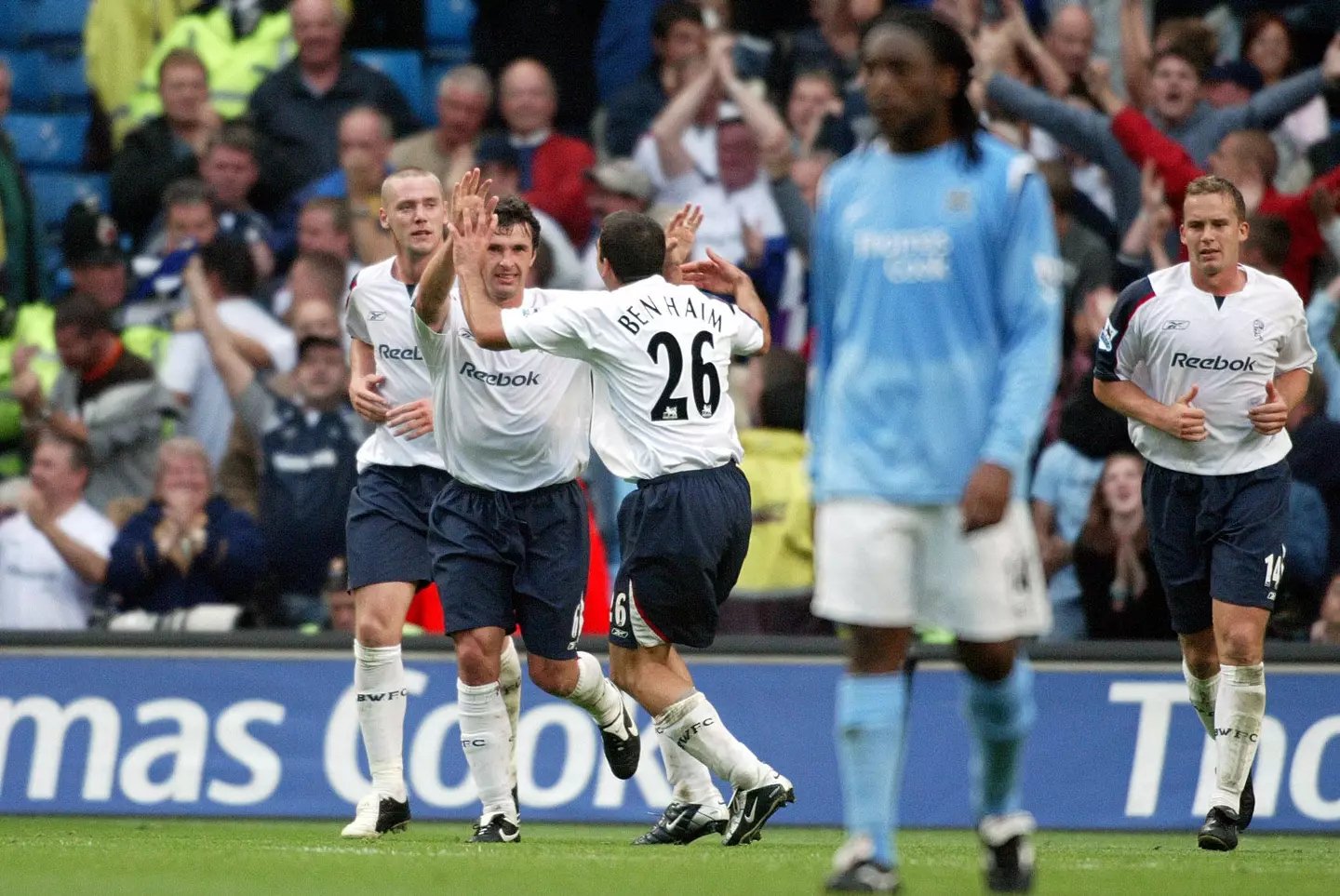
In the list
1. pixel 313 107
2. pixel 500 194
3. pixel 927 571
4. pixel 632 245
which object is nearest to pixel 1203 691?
pixel 632 245

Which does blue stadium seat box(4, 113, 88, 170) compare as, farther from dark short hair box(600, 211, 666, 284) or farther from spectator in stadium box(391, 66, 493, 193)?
dark short hair box(600, 211, 666, 284)

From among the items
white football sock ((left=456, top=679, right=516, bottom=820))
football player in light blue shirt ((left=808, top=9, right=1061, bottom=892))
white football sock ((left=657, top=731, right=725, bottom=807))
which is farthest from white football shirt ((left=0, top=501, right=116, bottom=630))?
football player in light blue shirt ((left=808, top=9, right=1061, bottom=892))

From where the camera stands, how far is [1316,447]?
11.7 metres

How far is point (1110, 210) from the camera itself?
13234 mm

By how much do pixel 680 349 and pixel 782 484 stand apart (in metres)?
3.62

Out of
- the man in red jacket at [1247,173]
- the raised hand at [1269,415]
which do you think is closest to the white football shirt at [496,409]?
the raised hand at [1269,415]

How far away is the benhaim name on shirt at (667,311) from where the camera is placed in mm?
8078

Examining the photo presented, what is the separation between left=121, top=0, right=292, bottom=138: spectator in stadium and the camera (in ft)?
49.6

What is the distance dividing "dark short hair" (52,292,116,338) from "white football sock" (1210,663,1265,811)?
7422 mm

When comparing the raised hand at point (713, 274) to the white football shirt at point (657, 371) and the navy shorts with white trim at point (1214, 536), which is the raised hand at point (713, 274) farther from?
the navy shorts with white trim at point (1214, 536)

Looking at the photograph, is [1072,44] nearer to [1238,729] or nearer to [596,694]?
[1238,729]

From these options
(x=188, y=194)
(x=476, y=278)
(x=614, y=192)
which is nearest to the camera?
(x=476, y=278)

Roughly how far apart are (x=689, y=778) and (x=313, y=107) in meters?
7.41

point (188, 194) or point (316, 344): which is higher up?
point (188, 194)
